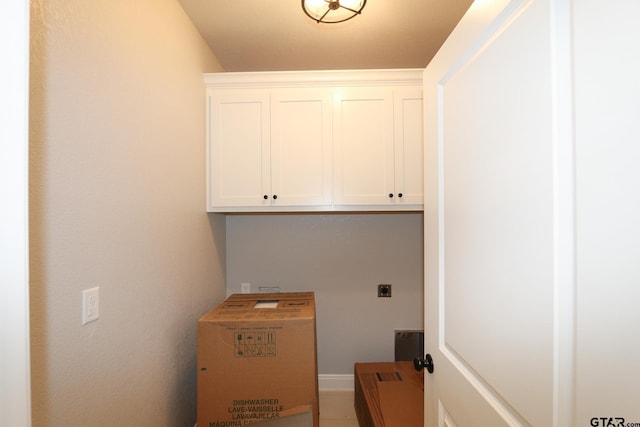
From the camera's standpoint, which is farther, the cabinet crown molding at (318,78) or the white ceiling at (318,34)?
the cabinet crown molding at (318,78)

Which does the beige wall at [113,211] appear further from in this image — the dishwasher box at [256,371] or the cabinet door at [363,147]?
the cabinet door at [363,147]

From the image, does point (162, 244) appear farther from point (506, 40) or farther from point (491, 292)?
point (506, 40)

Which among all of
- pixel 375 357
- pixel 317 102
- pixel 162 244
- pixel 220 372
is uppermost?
pixel 317 102

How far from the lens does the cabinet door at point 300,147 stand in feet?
5.81

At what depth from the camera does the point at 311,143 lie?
1.78 meters

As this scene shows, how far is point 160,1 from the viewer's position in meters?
1.27

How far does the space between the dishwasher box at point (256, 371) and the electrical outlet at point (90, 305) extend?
527 millimetres

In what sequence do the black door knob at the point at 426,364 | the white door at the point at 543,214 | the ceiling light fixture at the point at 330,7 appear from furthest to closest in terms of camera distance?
the ceiling light fixture at the point at 330,7, the black door knob at the point at 426,364, the white door at the point at 543,214

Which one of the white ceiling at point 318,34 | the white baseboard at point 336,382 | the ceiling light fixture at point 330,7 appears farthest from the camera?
the white baseboard at point 336,382

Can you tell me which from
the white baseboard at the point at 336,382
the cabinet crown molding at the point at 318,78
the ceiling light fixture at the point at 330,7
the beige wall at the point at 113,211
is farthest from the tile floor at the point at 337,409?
the ceiling light fixture at the point at 330,7

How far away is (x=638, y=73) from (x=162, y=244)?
4.92 feet

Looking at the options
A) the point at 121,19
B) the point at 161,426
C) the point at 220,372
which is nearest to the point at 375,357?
the point at 220,372

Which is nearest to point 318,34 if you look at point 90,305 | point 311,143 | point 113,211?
point 311,143

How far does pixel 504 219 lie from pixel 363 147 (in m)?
1.21
